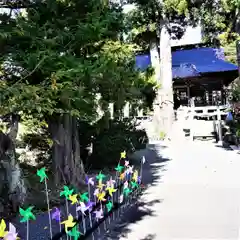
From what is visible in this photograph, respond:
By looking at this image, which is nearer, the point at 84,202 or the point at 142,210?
the point at 84,202

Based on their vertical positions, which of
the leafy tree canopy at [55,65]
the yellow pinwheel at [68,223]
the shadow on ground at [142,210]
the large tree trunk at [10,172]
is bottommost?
the shadow on ground at [142,210]

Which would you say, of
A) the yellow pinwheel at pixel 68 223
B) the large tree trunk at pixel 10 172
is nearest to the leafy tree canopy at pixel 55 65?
the large tree trunk at pixel 10 172

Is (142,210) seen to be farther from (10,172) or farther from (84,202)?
(10,172)

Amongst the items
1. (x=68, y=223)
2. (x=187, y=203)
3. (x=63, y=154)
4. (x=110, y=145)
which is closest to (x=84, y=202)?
(x=68, y=223)

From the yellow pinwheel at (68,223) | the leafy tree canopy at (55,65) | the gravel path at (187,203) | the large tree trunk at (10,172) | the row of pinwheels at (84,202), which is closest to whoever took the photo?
the row of pinwheels at (84,202)

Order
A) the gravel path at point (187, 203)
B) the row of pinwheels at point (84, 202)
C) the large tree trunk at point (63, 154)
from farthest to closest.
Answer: the large tree trunk at point (63, 154) < the gravel path at point (187, 203) < the row of pinwheels at point (84, 202)

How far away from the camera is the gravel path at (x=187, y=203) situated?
5029 mm

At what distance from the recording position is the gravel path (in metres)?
5.03

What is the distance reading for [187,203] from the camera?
21.0 ft

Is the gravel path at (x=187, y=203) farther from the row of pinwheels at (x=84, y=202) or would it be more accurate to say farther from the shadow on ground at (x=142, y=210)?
the row of pinwheels at (x=84, y=202)

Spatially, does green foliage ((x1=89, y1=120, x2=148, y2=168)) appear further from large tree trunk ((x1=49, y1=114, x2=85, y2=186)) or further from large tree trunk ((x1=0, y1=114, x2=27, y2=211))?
large tree trunk ((x1=0, y1=114, x2=27, y2=211))

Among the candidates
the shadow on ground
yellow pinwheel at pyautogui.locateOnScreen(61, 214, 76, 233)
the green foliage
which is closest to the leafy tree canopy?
yellow pinwheel at pyautogui.locateOnScreen(61, 214, 76, 233)

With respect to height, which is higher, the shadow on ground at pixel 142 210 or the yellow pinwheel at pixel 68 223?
the yellow pinwheel at pixel 68 223

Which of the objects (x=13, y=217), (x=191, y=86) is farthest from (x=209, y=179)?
(x=191, y=86)
